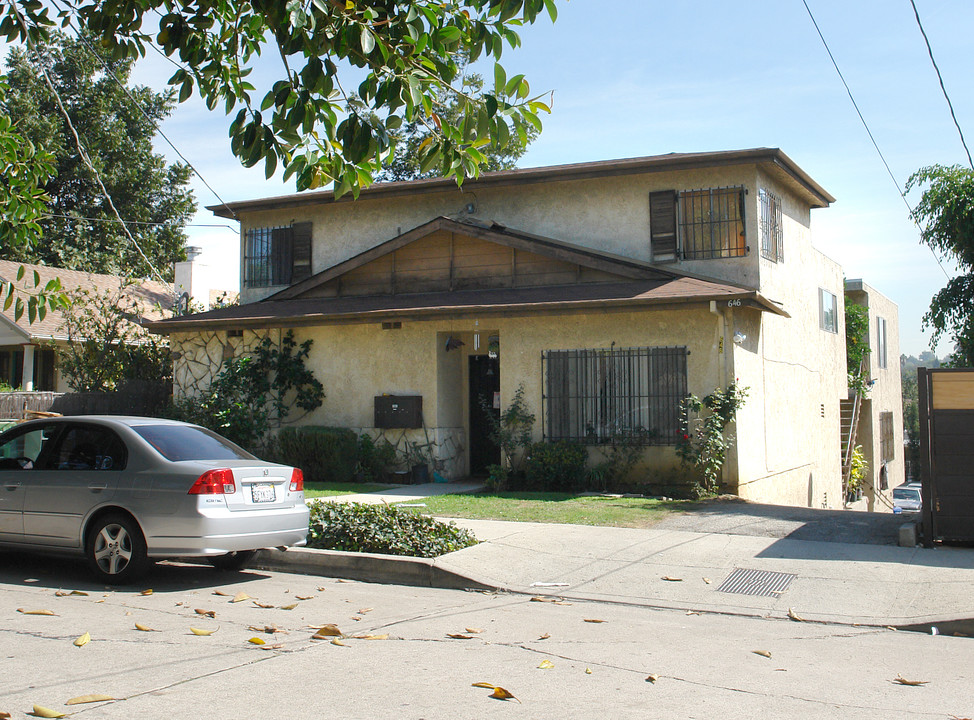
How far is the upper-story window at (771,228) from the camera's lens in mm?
16625

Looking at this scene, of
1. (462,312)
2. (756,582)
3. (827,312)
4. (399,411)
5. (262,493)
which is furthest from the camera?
(827,312)

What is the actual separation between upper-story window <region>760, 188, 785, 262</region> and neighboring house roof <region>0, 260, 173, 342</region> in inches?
587

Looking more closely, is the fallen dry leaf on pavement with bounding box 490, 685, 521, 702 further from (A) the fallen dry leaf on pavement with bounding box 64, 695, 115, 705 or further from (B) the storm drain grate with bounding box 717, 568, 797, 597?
(B) the storm drain grate with bounding box 717, 568, 797, 597

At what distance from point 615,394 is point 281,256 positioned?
346 inches

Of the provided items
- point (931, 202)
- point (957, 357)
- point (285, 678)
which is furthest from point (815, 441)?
point (285, 678)

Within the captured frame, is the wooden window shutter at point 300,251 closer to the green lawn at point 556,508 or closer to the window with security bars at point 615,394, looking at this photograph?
the window with security bars at point 615,394

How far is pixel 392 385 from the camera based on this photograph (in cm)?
1691

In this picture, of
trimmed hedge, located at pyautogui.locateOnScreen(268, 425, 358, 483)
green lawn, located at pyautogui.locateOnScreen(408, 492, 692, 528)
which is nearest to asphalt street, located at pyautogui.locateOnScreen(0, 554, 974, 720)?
green lawn, located at pyautogui.locateOnScreen(408, 492, 692, 528)

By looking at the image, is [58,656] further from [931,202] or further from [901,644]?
[931,202]

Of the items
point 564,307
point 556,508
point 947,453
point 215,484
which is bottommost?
point 556,508

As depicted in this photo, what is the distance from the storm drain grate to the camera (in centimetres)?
788

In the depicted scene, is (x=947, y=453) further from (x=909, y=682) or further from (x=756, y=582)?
(x=909, y=682)

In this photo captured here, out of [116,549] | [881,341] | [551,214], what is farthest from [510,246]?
[881,341]

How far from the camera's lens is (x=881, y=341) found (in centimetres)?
2861
